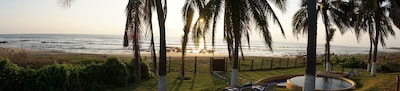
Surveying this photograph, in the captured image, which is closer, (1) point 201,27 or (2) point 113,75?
(1) point 201,27

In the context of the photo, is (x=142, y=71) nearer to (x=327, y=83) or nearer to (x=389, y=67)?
(x=327, y=83)

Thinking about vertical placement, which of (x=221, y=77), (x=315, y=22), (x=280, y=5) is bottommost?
(x=221, y=77)

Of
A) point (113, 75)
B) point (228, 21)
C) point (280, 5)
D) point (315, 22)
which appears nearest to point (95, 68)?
point (113, 75)

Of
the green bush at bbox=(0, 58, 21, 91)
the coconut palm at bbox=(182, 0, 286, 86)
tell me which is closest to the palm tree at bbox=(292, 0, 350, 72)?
the coconut palm at bbox=(182, 0, 286, 86)

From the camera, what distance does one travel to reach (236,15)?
41.4 ft

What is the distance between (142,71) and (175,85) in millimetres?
3672

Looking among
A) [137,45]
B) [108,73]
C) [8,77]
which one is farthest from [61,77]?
[137,45]

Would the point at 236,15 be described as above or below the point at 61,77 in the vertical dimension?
above

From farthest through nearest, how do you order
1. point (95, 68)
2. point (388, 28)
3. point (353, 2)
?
point (388, 28) < point (353, 2) < point (95, 68)

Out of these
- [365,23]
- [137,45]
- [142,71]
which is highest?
[365,23]

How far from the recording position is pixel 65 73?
14781 mm

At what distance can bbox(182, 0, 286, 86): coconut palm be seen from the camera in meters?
12.5

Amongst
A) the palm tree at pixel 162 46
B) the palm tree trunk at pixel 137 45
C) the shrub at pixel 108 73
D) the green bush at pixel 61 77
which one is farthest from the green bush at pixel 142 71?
the palm tree at pixel 162 46

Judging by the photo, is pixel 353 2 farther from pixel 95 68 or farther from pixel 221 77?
pixel 95 68
